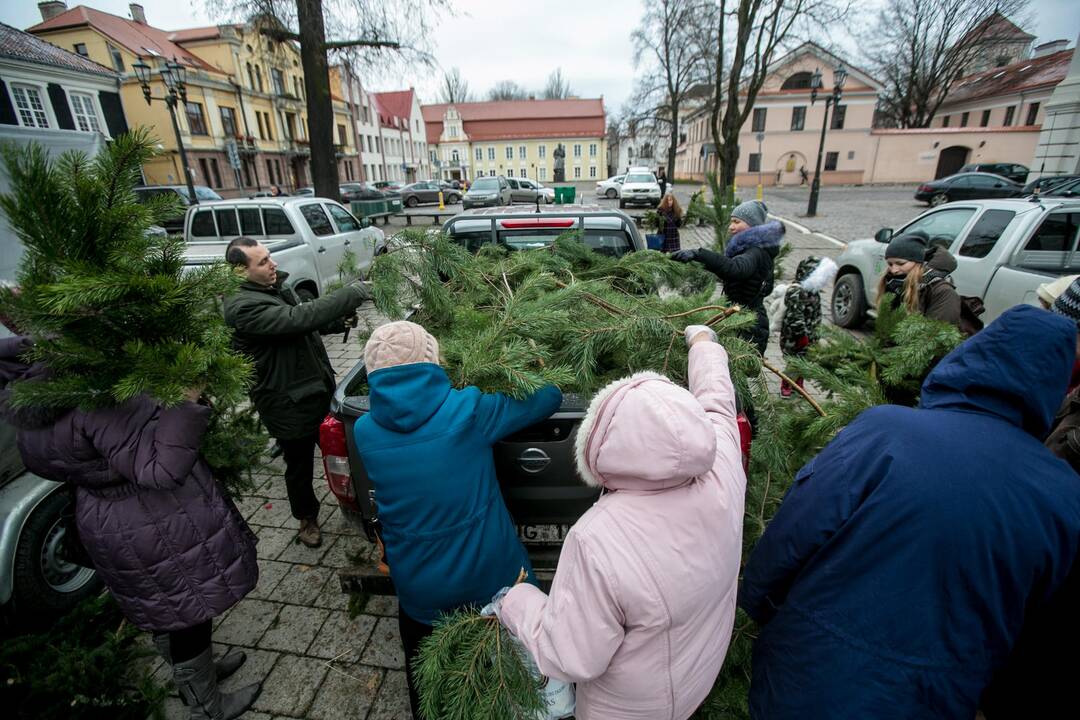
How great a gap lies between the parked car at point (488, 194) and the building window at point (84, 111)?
2198cm

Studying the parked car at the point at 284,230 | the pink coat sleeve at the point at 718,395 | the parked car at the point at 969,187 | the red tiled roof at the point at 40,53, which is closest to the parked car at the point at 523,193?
the parked car at the point at 284,230

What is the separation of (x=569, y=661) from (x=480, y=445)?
0.76 m

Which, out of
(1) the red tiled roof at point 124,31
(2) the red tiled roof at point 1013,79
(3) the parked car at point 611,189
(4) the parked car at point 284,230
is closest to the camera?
(4) the parked car at point 284,230

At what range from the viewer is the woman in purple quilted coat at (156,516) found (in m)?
1.82

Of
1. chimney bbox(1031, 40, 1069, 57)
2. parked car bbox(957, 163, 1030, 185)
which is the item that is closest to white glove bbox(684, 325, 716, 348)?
parked car bbox(957, 163, 1030, 185)

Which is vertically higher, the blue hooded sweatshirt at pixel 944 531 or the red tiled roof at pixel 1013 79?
the red tiled roof at pixel 1013 79

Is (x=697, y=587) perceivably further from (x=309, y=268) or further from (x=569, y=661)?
(x=309, y=268)

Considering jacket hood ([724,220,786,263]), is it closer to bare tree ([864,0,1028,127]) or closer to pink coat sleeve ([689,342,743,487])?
pink coat sleeve ([689,342,743,487])

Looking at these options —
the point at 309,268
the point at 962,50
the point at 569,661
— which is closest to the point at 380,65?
the point at 309,268

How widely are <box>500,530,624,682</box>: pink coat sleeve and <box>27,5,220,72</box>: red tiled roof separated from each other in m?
44.4

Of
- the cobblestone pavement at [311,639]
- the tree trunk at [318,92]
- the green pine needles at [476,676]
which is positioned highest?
the tree trunk at [318,92]

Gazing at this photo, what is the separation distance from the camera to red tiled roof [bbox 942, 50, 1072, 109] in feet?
115

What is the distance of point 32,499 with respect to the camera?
2.79m

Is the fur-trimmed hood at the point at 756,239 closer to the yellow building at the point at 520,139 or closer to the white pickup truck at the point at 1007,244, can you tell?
the white pickup truck at the point at 1007,244
